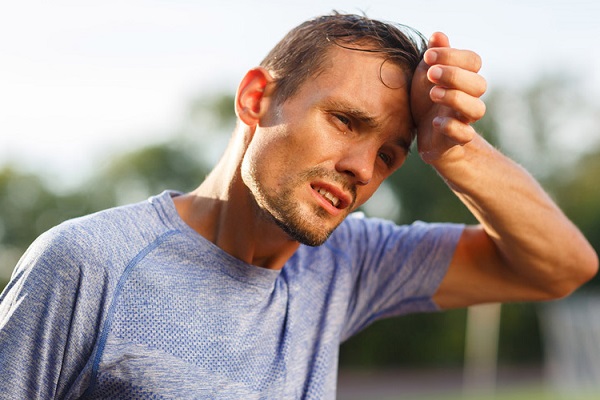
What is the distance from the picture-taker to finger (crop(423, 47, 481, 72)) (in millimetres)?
1999

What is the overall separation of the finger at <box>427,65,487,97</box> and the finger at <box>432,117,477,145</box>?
9 cm

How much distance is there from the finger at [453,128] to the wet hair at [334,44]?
28cm

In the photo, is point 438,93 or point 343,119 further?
point 343,119

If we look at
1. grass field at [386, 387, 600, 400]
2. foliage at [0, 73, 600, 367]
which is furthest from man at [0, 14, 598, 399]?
grass field at [386, 387, 600, 400]

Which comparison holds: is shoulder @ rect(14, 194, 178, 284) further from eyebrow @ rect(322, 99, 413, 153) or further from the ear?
eyebrow @ rect(322, 99, 413, 153)

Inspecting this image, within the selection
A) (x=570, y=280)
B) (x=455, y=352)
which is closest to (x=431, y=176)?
(x=455, y=352)

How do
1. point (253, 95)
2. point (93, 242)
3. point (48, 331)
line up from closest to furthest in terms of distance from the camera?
point (48, 331), point (93, 242), point (253, 95)

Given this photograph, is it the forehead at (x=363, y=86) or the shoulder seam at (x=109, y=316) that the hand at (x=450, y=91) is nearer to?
the forehead at (x=363, y=86)

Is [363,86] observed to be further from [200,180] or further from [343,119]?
[200,180]

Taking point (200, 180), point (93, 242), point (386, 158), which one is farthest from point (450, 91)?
point (200, 180)

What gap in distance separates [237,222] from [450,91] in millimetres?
733

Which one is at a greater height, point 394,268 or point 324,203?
point 324,203

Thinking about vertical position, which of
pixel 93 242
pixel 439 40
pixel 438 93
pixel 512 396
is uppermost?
pixel 439 40

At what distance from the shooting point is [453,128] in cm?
205
